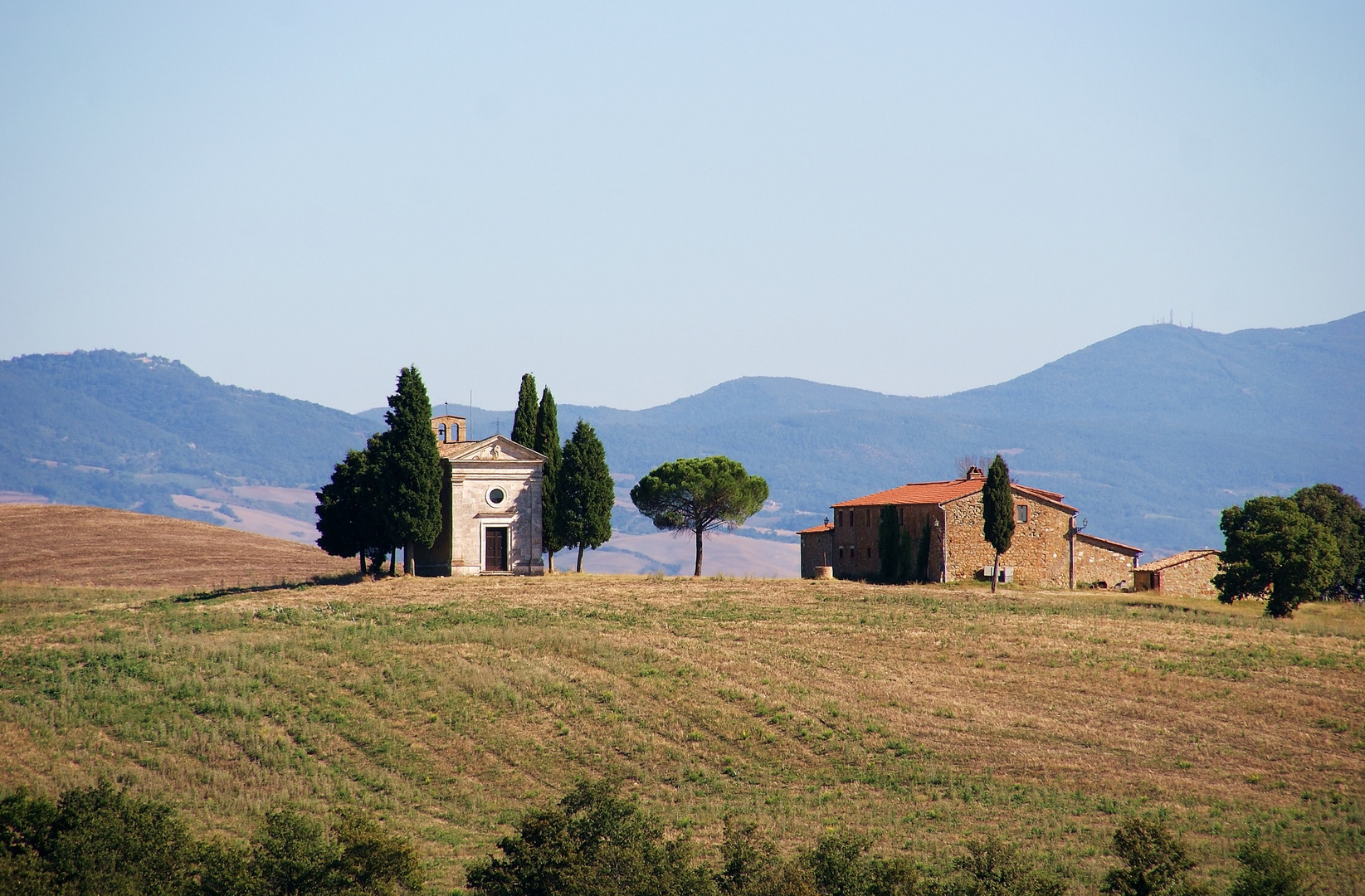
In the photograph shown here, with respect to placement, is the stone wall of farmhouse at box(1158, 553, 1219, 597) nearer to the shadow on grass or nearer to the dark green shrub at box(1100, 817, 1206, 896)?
the shadow on grass

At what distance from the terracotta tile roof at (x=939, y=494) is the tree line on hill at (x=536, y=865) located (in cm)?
4052

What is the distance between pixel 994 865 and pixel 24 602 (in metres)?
48.3

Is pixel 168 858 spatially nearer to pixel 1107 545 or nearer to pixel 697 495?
pixel 697 495

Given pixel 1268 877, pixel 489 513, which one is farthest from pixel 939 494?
pixel 1268 877

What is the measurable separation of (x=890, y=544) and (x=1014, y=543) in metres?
6.49

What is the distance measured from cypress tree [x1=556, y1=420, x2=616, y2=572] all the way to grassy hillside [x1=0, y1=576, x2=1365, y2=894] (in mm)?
8389

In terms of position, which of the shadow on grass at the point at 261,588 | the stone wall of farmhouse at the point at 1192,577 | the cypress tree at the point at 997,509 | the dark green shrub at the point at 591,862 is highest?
the cypress tree at the point at 997,509

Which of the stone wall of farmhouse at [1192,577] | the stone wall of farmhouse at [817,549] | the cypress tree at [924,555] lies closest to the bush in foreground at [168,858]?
the cypress tree at [924,555]

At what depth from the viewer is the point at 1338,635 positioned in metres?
55.3

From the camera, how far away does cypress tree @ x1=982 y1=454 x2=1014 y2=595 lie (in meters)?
65.6

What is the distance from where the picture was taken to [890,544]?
234 feet

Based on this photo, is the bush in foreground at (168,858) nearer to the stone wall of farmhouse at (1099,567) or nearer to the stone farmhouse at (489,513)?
the stone farmhouse at (489,513)

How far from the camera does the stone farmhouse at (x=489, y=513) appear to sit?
212 ft

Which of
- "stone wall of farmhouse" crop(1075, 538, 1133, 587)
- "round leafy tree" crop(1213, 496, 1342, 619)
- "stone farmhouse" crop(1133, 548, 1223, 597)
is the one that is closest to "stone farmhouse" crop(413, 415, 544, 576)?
"stone wall of farmhouse" crop(1075, 538, 1133, 587)
